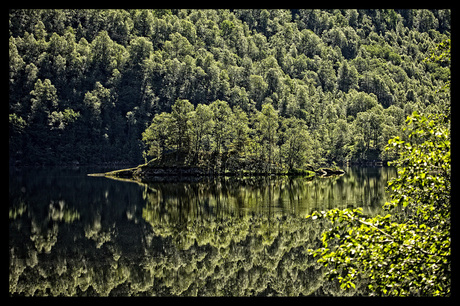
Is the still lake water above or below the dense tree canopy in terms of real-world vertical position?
below

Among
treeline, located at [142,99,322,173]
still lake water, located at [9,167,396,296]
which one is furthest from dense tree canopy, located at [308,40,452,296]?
treeline, located at [142,99,322,173]

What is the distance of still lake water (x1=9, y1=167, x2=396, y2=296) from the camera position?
30.1 m

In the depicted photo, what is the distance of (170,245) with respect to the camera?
39781mm

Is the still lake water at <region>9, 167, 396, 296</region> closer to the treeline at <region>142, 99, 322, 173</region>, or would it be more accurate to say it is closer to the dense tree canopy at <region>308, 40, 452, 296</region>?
the dense tree canopy at <region>308, 40, 452, 296</region>

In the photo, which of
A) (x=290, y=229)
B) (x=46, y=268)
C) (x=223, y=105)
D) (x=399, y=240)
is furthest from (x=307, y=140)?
(x=399, y=240)

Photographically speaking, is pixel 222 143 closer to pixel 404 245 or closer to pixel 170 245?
pixel 170 245

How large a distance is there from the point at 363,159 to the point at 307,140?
227 feet

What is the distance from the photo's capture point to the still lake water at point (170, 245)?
98.8ft

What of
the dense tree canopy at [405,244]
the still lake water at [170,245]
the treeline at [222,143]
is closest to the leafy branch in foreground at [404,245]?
the dense tree canopy at [405,244]

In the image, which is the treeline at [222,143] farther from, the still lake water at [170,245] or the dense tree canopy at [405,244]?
the dense tree canopy at [405,244]

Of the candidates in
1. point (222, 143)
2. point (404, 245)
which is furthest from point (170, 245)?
point (222, 143)

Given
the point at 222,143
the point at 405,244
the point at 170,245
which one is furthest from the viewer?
the point at 222,143

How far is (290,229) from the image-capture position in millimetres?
44719
